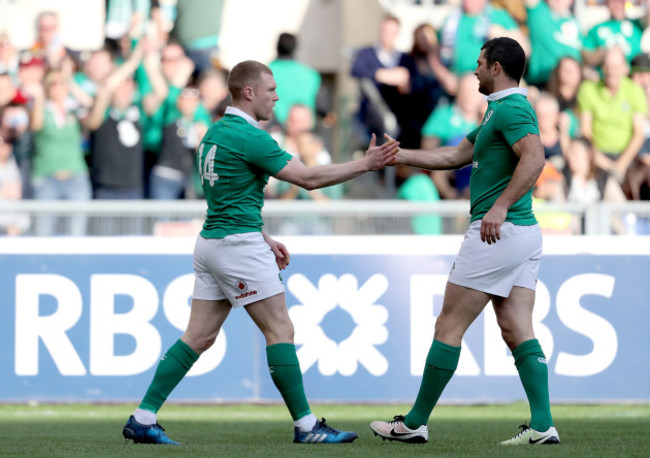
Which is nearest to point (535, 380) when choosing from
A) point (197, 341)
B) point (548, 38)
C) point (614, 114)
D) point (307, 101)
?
point (197, 341)

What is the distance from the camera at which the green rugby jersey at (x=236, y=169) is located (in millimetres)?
6910

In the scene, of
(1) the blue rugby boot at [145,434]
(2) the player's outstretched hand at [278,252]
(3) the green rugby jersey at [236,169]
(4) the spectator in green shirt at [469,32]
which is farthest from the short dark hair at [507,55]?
(4) the spectator in green shirt at [469,32]

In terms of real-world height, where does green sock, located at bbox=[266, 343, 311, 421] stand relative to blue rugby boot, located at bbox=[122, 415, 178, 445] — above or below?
above

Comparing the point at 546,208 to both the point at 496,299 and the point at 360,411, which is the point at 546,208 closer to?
the point at 360,411

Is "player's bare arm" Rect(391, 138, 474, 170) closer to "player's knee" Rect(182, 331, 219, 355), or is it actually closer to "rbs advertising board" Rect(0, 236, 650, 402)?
"player's knee" Rect(182, 331, 219, 355)

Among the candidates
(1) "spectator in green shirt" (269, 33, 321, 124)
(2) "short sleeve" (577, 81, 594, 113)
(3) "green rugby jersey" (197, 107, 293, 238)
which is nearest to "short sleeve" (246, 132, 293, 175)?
(3) "green rugby jersey" (197, 107, 293, 238)

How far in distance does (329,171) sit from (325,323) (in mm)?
3412

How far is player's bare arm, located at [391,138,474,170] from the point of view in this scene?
736cm

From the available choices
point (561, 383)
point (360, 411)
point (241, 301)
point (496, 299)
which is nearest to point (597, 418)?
point (561, 383)

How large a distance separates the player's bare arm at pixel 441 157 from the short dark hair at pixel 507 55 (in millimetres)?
603

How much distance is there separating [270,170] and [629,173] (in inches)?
247

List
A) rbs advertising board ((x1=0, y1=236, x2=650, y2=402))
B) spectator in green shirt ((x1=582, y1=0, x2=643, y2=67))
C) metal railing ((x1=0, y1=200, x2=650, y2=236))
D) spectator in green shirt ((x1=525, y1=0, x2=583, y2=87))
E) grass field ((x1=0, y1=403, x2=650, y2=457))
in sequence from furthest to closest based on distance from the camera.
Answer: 1. spectator in green shirt ((x1=582, y1=0, x2=643, y2=67))
2. spectator in green shirt ((x1=525, y1=0, x2=583, y2=87))
3. metal railing ((x1=0, y1=200, x2=650, y2=236))
4. rbs advertising board ((x1=0, y1=236, x2=650, y2=402))
5. grass field ((x1=0, y1=403, x2=650, y2=457))

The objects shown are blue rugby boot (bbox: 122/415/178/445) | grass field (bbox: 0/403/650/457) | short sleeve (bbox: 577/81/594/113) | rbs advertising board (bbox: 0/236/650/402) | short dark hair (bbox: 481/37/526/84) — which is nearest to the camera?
grass field (bbox: 0/403/650/457)

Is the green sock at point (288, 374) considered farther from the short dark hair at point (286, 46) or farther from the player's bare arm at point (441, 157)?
the short dark hair at point (286, 46)
